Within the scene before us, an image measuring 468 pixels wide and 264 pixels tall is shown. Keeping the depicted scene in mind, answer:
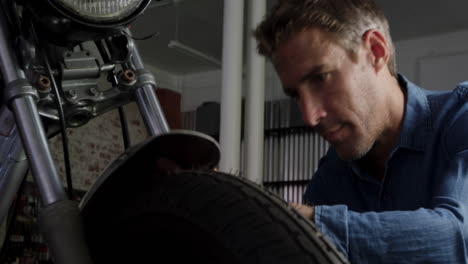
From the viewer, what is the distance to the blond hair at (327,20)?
1.32 meters

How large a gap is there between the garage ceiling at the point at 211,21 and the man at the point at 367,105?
4714 millimetres

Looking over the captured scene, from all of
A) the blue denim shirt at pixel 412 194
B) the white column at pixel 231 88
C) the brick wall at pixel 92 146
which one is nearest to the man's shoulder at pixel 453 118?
the blue denim shirt at pixel 412 194

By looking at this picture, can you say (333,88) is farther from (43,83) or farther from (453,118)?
(43,83)

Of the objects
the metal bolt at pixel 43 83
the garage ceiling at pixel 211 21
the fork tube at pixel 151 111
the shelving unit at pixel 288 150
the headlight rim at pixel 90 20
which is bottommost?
the shelving unit at pixel 288 150

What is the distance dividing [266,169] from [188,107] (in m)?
2.08

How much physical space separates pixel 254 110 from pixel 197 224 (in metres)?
3.22

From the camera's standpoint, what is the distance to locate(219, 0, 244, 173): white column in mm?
3430

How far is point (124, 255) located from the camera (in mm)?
762

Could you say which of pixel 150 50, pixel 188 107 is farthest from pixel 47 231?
pixel 188 107

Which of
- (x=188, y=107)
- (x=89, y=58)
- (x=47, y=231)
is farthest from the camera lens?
(x=188, y=107)

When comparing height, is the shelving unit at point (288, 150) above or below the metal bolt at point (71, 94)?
below

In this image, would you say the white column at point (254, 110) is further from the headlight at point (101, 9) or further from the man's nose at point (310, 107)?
the headlight at point (101, 9)

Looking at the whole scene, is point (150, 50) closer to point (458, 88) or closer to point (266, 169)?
point (266, 169)

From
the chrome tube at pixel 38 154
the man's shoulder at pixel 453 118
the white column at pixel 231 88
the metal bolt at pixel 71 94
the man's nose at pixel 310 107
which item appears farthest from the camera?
the white column at pixel 231 88
